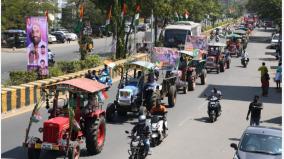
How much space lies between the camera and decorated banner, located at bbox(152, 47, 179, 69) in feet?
91.2

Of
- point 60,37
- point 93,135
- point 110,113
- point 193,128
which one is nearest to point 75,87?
point 93,135

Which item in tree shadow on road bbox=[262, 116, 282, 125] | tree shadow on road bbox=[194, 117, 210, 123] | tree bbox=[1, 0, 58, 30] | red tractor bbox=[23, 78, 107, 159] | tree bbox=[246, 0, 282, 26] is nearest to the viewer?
red tractor bbox=[23, 78, 107, 159]

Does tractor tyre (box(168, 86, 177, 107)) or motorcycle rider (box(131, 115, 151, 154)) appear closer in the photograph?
motorcycle rider (box(131, 115, 151, 154))

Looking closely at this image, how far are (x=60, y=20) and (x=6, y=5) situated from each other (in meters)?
28.8

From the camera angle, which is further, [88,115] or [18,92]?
[18,92]

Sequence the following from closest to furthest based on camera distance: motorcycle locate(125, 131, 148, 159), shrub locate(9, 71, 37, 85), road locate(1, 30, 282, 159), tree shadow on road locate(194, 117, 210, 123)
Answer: motorcycle locate(125, 131, 148, 159) < road locate(1, 30, 282, 159) < tree shadow on road locate(194, 117, 210, 123) < shrub locate(9, 71, 37, 85)

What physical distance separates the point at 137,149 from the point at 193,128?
5597 millimetres

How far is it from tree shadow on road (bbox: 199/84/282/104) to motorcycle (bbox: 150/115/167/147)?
10423 mm

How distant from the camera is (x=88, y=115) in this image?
14.5 m

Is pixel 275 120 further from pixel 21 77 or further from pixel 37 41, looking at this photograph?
pixel 21 77

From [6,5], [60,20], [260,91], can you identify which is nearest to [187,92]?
[260,91]

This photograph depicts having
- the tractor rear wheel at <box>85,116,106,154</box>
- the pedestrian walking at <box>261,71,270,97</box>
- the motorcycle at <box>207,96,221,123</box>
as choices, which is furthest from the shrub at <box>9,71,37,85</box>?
the pedestrian walking at <box>261,71,270,97</box>

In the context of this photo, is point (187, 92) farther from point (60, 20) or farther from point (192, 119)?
point (60, 20)

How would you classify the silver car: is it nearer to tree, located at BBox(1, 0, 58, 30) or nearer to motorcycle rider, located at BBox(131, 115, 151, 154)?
motorcycle rider, located at BBox(131, 115, 151, 154)
